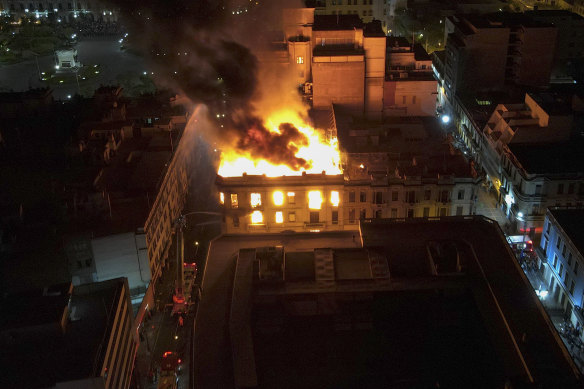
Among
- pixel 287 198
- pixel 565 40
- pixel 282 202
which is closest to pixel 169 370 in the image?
pixel 282 202

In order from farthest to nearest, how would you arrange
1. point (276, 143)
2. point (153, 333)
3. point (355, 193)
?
point (276, 143)
point (355, 193)
point (153, 333)

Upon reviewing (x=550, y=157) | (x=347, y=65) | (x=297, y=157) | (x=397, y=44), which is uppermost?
(x=397, y=44)

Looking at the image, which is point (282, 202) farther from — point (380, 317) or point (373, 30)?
point (373, 30)

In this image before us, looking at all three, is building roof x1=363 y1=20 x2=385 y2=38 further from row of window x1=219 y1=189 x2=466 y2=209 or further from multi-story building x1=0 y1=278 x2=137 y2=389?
multi-story building x1=0 y1=278 x2=137 y2=389

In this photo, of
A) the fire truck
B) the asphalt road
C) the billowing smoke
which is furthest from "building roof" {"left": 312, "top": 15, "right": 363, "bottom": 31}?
the asphalt road

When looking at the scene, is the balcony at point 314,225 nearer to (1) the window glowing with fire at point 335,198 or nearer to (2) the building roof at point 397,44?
(1) the window glowing with fire at point 335,198

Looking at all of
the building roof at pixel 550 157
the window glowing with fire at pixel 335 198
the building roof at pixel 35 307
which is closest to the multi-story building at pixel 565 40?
the building roof at pixel 550 157
